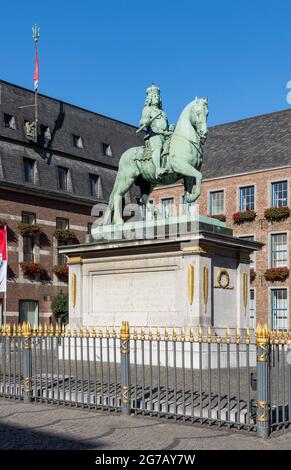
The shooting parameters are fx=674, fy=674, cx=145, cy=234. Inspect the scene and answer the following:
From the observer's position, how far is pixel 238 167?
4109 centimetres

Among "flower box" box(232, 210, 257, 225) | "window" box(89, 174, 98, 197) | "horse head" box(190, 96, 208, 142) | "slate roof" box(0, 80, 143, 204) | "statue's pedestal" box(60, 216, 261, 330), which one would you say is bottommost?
"statue's pedestal" box(60, 216, 261, 330)

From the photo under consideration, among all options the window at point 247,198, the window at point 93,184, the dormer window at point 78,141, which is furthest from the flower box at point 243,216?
the dormer window at point 78,141

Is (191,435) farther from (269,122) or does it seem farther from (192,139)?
(269,122)

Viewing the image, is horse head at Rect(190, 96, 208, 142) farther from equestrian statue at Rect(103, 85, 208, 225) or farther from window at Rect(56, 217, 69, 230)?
window at Rect(56, 217, 69, 230)

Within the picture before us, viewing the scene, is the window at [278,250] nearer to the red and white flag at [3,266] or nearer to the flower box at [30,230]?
the flower box at [30,230]

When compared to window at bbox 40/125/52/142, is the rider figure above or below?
below

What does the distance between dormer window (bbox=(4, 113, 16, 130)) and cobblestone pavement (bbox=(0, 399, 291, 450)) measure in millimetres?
28721

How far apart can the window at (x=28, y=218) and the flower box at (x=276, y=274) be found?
1344 centimetres

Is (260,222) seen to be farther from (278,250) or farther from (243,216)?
(278,250)

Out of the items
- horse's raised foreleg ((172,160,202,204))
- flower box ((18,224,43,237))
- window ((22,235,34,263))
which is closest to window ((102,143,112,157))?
flower box ((18,224,43,237))

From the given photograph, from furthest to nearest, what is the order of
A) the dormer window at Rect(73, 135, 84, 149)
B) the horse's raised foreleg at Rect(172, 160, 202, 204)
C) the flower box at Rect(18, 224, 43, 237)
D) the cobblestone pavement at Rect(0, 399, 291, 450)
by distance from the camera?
1. the dormer window at Rect(73, 135, 84, 149)
2. the flower box at Rect(18, 224, 43, 237)
3. the horse's raised foreleg at Rect(172, 160, 202, 204)
4. the cobblestone pavement at Rect(0, 399, 291, 450)

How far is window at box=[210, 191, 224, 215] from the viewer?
1636 inches

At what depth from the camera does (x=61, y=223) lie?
131 ft
